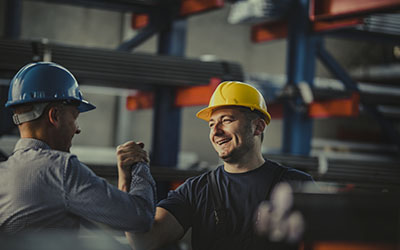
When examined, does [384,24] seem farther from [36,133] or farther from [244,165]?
[36,133]

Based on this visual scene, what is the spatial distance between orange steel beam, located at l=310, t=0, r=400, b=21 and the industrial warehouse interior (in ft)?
0.04

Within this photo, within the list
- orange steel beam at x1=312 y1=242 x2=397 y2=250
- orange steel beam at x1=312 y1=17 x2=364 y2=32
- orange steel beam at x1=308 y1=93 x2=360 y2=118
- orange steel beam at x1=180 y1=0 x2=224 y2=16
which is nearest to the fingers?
orange steel beam at x1=312 y1=242 x2=397 y2=250

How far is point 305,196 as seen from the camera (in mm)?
861

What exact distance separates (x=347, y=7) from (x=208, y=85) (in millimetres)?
1800

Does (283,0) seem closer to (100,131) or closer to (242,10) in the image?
(242,10)

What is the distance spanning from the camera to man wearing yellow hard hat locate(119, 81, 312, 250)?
242cm

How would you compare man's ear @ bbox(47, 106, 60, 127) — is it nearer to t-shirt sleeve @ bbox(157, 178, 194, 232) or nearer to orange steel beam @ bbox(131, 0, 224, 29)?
t-shirt sleeve @ bbox(157, 178, 194, 232)

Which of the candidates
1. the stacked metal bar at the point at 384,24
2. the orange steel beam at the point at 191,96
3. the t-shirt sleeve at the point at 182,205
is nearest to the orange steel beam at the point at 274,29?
the stacked metal bar at the point at 384,24

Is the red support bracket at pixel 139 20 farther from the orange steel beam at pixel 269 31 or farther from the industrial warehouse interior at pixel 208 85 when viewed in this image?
the orange steel beam at pixel 269 31

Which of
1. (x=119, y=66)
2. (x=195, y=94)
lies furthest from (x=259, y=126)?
(x=195, y=94)

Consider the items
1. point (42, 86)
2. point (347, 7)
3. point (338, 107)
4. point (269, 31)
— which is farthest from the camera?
point (269, 31)

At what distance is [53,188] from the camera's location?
6.11 ft

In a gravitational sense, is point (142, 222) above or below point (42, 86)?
below

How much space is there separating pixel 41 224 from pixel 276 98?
6035 mm
